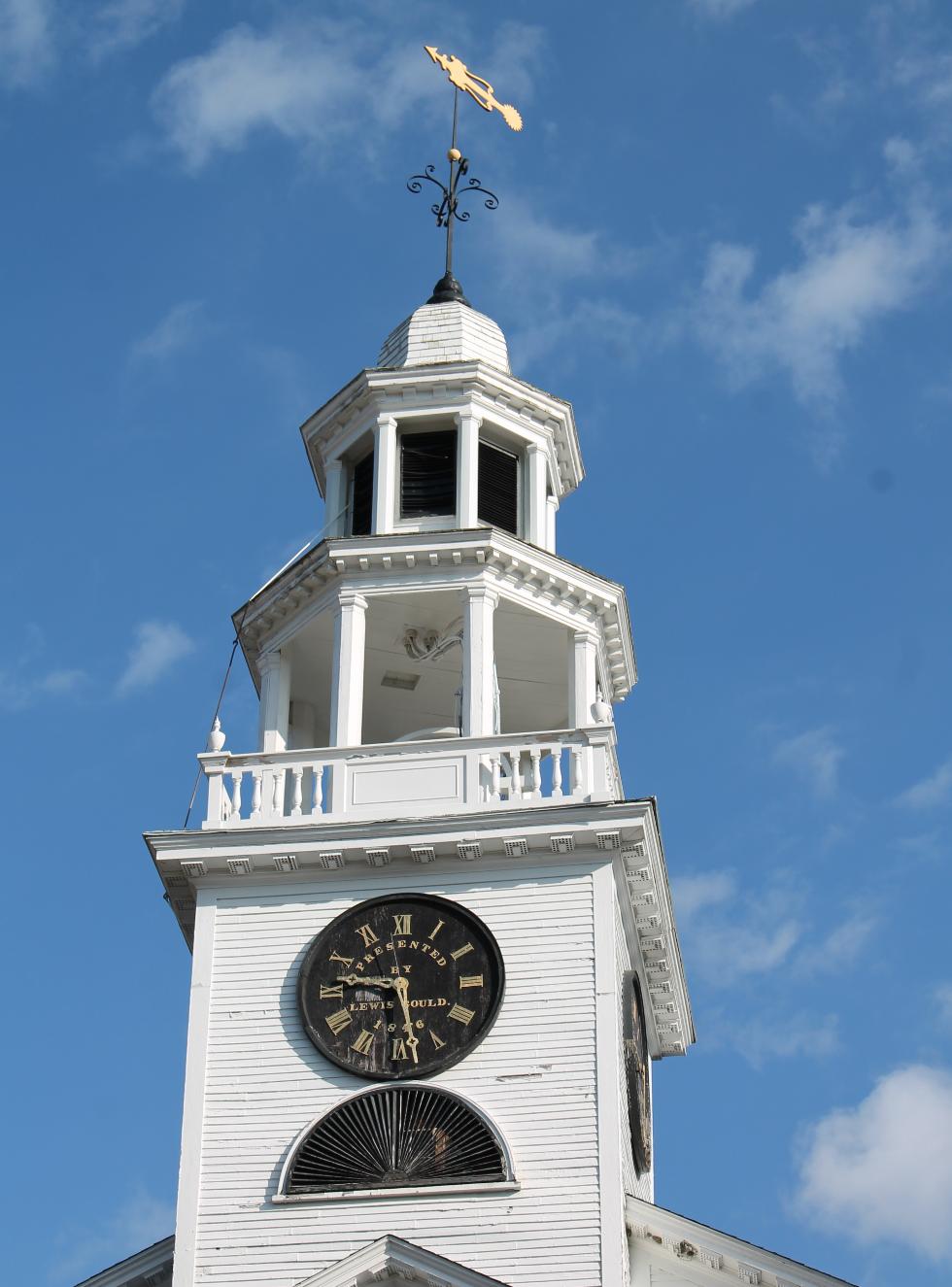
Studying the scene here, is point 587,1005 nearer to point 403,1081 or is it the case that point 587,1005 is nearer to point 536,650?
point 403,1081

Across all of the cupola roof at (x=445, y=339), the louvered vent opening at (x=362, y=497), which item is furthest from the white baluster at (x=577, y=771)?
the cupola roof at (x=445, y=339)

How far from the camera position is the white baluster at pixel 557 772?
32844 mm

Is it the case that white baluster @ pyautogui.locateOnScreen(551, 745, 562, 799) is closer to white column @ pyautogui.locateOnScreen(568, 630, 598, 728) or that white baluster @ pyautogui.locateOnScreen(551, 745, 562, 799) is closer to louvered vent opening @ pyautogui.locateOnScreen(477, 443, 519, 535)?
white column @ pyautogui.locateOnScreen(568, 630, 598, 728)

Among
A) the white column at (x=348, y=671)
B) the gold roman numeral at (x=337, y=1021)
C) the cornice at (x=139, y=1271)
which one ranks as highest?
the white column at (x=348, y=671)

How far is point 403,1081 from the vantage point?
30.9 metres

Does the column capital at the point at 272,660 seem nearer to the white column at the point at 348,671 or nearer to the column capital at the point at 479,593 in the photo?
the white column at the point at 348,671

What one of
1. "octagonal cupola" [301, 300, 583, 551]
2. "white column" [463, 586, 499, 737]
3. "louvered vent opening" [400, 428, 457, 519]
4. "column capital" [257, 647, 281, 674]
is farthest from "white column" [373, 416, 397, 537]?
"column capital" [257, 647, 281, 674]

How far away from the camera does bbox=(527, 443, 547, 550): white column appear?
36656mm

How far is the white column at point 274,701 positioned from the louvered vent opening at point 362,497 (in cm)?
205

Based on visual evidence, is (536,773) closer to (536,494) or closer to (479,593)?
(479,593)

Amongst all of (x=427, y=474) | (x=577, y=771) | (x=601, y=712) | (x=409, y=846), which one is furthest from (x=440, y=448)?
(x=409, y=846)

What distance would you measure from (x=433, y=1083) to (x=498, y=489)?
9.46 metres

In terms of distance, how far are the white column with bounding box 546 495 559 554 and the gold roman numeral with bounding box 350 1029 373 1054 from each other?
8.18m

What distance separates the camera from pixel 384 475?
36.5 m
